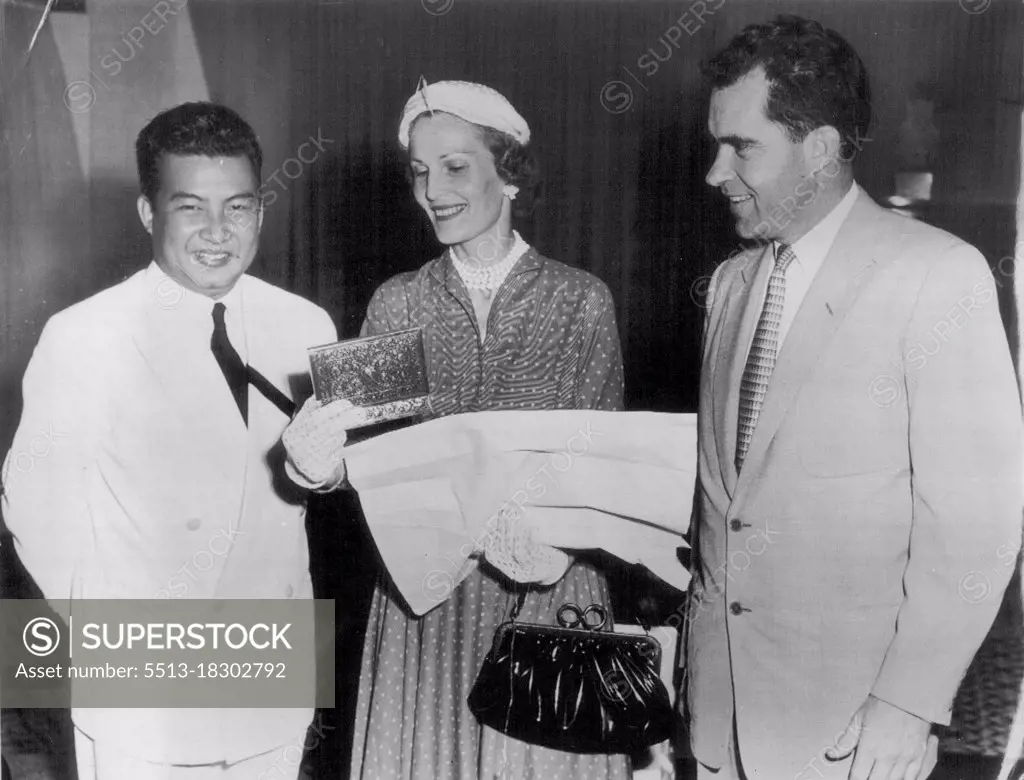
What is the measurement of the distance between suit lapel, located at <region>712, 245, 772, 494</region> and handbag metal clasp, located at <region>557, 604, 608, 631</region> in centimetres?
33

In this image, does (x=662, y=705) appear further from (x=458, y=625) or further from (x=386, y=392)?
(x=386, y=392)

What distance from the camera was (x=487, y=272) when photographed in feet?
5.81

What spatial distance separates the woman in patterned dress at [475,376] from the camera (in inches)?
67.6

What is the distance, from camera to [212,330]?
6.05 feet

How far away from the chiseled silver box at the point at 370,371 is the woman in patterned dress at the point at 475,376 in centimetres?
8

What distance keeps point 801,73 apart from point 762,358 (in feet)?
1.46

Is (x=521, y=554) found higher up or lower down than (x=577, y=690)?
higher up

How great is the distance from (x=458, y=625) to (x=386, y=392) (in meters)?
0.43

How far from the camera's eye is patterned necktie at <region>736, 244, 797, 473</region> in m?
1.55

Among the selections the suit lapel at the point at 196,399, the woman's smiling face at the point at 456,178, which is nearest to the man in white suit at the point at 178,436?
the suit lapel at the point at 196,399

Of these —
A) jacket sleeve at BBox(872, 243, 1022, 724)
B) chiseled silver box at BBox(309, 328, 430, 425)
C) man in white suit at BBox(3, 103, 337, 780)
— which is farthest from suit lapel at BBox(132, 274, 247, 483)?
jacket sleeve at BBox(872, 243, 1022, 724)

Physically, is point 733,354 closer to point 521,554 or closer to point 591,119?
point 521,554

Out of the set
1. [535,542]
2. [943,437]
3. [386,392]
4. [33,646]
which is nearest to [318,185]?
[386,392]

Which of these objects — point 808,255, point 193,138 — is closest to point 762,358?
point 808,255
